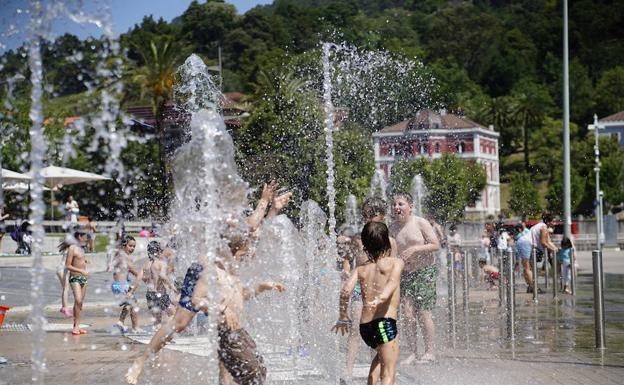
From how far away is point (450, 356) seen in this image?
1033 cm

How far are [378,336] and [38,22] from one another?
3.19 m

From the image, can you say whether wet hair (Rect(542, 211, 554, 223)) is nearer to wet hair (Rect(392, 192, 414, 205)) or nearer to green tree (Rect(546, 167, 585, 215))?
wet hair (Rect(392, 192, 414, 205))

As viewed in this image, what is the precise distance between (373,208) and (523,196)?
96345mm

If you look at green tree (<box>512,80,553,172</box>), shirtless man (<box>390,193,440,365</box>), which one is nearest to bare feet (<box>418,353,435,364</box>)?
shirtless man (<box>390,193,440,365</box>)

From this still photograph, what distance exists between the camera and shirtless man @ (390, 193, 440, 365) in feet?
32.1

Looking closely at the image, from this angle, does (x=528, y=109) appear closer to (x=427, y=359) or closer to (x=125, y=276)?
(x=125, y=276)

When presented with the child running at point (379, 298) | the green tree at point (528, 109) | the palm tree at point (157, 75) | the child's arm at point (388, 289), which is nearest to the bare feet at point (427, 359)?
the child running at point (379, 298)

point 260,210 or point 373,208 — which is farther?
point 373,208

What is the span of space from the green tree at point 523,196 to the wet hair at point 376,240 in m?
93.9

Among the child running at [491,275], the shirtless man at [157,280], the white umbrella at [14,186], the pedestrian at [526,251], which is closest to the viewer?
the shirtless man at [157,280]

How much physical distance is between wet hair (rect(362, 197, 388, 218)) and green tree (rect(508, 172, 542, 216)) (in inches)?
3629

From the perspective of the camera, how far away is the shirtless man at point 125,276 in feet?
44.2

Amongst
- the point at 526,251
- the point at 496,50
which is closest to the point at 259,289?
the point at 526,251

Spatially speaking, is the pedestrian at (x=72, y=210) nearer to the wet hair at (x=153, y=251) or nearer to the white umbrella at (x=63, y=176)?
the white umbrella at (x=63, y=176)
